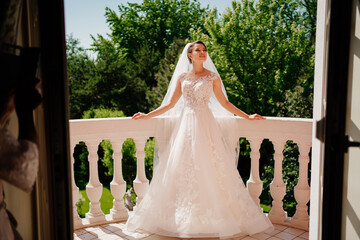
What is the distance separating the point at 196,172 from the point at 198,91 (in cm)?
79

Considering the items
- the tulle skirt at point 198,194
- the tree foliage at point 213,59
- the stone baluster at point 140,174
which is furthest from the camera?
the tree foliage at point 213,59

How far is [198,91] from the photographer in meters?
3.29

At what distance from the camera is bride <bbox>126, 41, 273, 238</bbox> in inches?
118

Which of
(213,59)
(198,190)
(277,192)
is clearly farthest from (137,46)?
(198,190)

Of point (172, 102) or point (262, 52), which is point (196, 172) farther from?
point (262, 52)

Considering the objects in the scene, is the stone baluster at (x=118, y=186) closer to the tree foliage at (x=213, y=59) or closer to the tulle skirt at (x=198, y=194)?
the tulle skirt at (x=198, y=194)

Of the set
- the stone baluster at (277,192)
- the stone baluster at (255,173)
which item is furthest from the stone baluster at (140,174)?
the stone baluster at (277,192)

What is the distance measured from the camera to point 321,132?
162 centimetres

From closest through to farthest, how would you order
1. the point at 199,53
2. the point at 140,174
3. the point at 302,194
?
the point at 302,194 → the point at 199,53 → the point at 140,174

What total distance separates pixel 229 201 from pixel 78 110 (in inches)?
670

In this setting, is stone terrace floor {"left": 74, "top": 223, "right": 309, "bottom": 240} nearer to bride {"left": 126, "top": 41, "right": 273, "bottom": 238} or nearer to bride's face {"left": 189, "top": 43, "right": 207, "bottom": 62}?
bride {"left": 126, "top": 41, "right": 273, "bottom": 238}

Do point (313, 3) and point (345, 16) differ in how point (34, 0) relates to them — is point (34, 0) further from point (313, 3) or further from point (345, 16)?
point (313, 3)

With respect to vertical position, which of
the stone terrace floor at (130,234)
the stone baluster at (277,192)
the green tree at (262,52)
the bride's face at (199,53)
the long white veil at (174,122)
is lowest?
the stone terrace floor at (130,234)

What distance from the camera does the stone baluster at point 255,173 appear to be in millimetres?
3378
